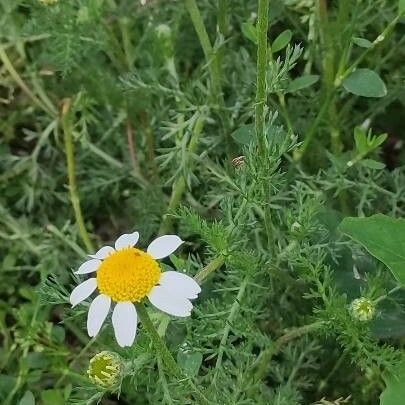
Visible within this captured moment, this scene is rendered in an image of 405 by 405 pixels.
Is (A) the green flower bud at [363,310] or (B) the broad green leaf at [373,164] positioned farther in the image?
(B) the broad green leaf at [373,164]

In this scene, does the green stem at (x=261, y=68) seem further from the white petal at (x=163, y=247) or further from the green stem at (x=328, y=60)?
the green stem at (x=328, y=60)

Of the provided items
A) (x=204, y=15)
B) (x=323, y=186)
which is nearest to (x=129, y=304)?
(x=323, y=186)

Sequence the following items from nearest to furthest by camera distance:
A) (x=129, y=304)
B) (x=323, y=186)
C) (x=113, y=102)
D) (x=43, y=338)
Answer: (x=129, y=304) < (x=323, y=186) < (x=43, y=338) < (x=113, y=102)

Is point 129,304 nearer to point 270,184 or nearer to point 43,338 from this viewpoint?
point 270,184

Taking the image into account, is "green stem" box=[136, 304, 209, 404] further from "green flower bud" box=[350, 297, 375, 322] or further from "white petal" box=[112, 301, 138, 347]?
"green flower bud" box=[350, 297, 375, 322]

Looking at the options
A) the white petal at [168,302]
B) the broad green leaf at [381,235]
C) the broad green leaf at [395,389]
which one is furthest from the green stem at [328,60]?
the white petal at [168,302]

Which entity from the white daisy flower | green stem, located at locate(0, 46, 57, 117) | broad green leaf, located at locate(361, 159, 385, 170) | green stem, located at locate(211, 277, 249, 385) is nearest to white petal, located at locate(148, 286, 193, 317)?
the white daisy flower
